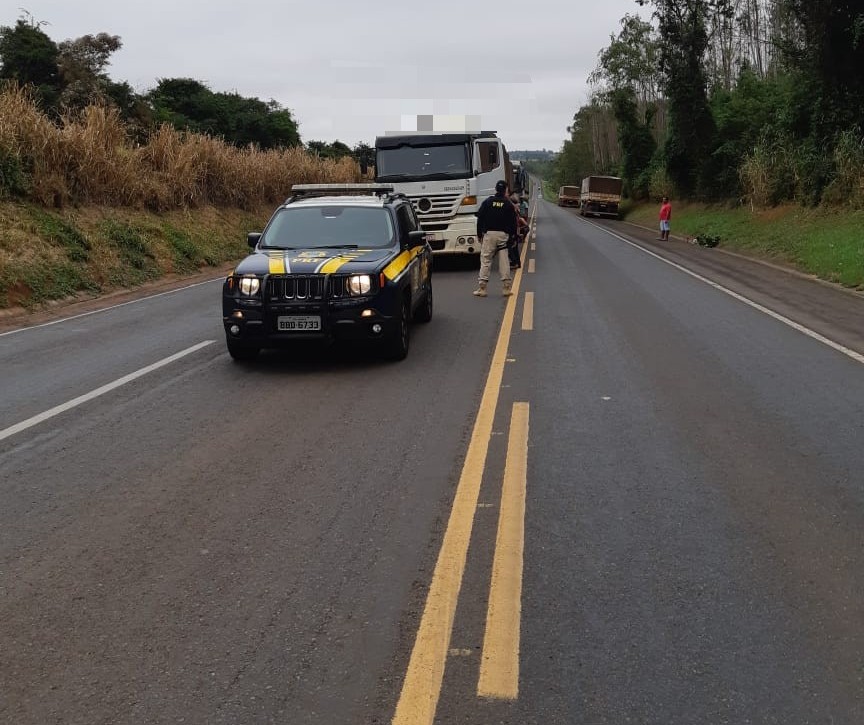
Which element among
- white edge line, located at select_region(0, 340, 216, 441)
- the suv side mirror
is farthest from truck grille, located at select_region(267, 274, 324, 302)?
the suv side mirror

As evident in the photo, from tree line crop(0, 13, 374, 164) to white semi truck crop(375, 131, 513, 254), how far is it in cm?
1112

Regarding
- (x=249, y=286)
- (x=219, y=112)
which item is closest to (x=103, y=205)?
(x=249, y=286)

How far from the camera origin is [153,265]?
20359mm

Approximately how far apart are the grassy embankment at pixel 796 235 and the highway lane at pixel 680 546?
10862mm

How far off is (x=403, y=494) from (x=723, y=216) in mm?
34937

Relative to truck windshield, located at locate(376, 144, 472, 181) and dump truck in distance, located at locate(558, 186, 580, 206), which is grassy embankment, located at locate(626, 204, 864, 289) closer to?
truck windshield, located at locate(376, 144, 472, 181)

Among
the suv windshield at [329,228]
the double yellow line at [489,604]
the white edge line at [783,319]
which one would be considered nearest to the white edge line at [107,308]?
the suv windshield at [329,228]

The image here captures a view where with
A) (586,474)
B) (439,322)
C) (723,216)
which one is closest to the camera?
(586,474)

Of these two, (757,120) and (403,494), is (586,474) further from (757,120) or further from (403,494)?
(757,120)

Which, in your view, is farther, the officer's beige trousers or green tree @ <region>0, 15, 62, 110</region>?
green tree @ <region>0, 15, 62, 110</region>

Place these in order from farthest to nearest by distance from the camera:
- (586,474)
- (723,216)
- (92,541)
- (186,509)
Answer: (723,216) < (586,474) < (186,509) < (92,541)

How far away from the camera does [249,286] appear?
8594 millimetres

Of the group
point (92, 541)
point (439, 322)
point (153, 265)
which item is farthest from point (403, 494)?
point (153, 265)

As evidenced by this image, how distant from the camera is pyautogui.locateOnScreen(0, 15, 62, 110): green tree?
46.6 metres
